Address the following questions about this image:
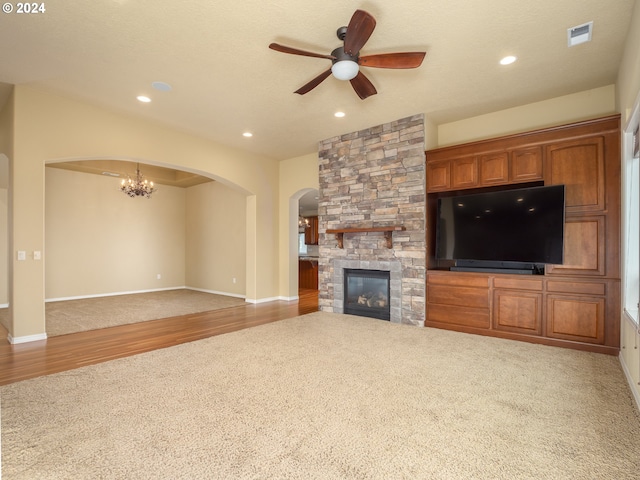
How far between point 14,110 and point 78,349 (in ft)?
9.80

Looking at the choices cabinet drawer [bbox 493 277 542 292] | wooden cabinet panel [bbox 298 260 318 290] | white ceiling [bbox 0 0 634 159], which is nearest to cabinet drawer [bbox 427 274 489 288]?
cabinet drawer [bbox 493 277 542 292]

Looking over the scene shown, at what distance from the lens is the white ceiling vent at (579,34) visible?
9.37ft

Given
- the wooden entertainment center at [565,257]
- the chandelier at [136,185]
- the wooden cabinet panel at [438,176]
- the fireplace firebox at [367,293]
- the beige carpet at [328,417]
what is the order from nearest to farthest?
the beige carpet at [328,417] < the wooden entertainment center at [565,257] < the wooden cabinet panel at [438,176] < the fireplace firebox at [367,293] < the chandelier at [136,185]

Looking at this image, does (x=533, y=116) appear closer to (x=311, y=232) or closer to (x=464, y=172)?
(x=464, y=172)

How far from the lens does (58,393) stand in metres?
2.62

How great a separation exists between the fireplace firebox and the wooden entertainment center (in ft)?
2.80

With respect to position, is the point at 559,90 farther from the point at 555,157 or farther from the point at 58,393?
the point at 58,393

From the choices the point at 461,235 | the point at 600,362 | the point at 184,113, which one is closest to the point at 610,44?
the point at 461,235

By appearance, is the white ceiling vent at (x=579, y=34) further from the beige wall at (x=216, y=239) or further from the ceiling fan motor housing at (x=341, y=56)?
the beige wall at (x=216, y=239)

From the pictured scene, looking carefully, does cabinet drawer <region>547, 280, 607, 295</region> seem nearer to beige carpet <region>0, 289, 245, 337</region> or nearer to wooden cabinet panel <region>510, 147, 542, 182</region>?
wooden cabinet panel <region>510, 147, 542, 182</region>

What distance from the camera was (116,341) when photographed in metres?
4.09

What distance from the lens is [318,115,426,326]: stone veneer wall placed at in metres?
4.87

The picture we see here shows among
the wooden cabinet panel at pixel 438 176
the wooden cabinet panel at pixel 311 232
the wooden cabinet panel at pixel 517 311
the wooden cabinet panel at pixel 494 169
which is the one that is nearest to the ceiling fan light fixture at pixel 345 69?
the wooden cabinet panel at pixel 438 176

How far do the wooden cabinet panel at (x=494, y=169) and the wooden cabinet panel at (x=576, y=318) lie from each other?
1600 mm
